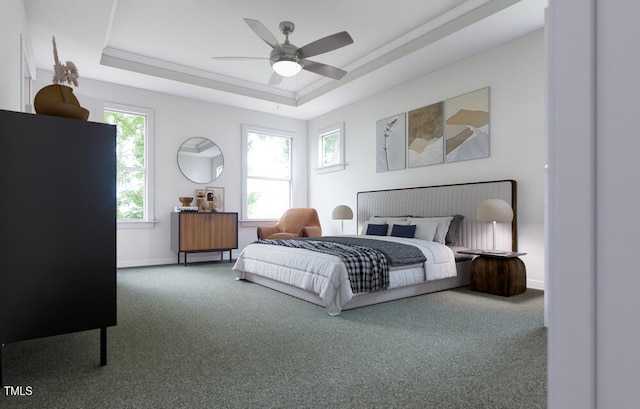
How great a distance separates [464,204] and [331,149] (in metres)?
3.23

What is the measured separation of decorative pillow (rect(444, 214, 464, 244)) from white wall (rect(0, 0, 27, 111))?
4.33m

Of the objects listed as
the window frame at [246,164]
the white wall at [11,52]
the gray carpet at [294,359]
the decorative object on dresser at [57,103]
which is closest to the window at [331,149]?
the window frame at [246,164]

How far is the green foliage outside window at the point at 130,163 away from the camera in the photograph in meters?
5.78

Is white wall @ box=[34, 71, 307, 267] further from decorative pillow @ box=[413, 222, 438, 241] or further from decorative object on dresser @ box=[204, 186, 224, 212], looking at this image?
decorative pillow @ box=[413, 222, 438, 241]

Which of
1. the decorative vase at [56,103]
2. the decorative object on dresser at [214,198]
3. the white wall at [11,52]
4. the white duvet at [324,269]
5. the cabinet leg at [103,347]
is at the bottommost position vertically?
the cabinet leg at [103,347]

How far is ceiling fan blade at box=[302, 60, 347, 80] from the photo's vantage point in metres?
4.10

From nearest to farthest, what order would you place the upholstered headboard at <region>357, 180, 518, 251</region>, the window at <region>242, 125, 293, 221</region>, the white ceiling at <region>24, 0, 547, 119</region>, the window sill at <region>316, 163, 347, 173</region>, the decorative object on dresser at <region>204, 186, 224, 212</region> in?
the white ceiling at <region>24, 0, 547, 119</region>
the upholstered headboard at <region>357, 180, 518, 251</region>
the decorative object on dresser at <region>204, 186, 224, 212</region>
the window sill at <region>316, 163, 347, 173</region>
the window at <region>242, 125, 293, 221</region>

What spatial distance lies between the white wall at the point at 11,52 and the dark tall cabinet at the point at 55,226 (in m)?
0.96

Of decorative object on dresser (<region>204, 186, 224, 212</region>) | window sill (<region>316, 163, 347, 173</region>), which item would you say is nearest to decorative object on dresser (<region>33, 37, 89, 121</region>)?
decorative object on dresser (<region>204, 186, 224, 212</region>)

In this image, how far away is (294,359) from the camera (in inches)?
82.6

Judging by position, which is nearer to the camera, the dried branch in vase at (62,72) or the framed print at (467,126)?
the dried branch in vase at (62,72)

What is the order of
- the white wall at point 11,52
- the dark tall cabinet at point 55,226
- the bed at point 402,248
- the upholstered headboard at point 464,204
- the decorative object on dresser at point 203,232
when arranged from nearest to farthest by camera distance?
the dark tall cabinet at point 55,226, the white wall at point 11,52, the bed at point 402,248, the upholstered headboard at point 464,204, the decorative object on dresser at point 203,232

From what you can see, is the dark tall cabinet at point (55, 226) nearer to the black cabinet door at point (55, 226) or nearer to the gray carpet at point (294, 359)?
the black cabinet door at point (55, 226)

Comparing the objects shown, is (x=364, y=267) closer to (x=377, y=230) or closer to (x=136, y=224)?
(x=377, y=230)
